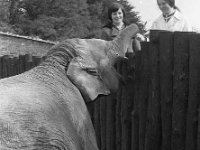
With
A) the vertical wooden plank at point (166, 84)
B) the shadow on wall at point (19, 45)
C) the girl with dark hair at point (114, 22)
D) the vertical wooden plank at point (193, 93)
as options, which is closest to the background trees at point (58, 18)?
the shadow on wall at point (19, 45)

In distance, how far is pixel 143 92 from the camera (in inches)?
201

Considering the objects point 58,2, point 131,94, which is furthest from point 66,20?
point 131,94

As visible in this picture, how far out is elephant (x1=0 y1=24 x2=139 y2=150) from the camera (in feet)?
9.50

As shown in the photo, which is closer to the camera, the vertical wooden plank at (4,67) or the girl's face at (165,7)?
the girl's face at (165,7)

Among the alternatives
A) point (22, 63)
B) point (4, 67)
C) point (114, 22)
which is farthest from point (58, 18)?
point (114, 22)

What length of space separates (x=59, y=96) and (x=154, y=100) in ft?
5.52

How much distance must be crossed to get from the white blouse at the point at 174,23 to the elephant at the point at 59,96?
97 centimetres

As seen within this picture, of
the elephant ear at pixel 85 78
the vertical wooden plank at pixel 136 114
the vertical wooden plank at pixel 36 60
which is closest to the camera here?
the elephant ear at pixel 85 78

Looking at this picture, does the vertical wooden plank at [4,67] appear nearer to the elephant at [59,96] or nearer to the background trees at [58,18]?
the elephant at [59,96]

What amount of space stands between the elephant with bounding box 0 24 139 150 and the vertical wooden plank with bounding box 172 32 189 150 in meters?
0.55

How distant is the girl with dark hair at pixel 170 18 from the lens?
527 cm

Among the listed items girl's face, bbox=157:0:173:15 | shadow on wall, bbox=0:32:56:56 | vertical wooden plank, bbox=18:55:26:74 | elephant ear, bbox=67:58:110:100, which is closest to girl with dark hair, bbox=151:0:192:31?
girl's face, bbox=157:0:173:15

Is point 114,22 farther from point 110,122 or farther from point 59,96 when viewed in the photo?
point 59,96

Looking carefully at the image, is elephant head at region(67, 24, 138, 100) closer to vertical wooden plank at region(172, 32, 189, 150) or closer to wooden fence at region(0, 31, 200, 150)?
wooden fence at region(0, 31, 200, 150)
